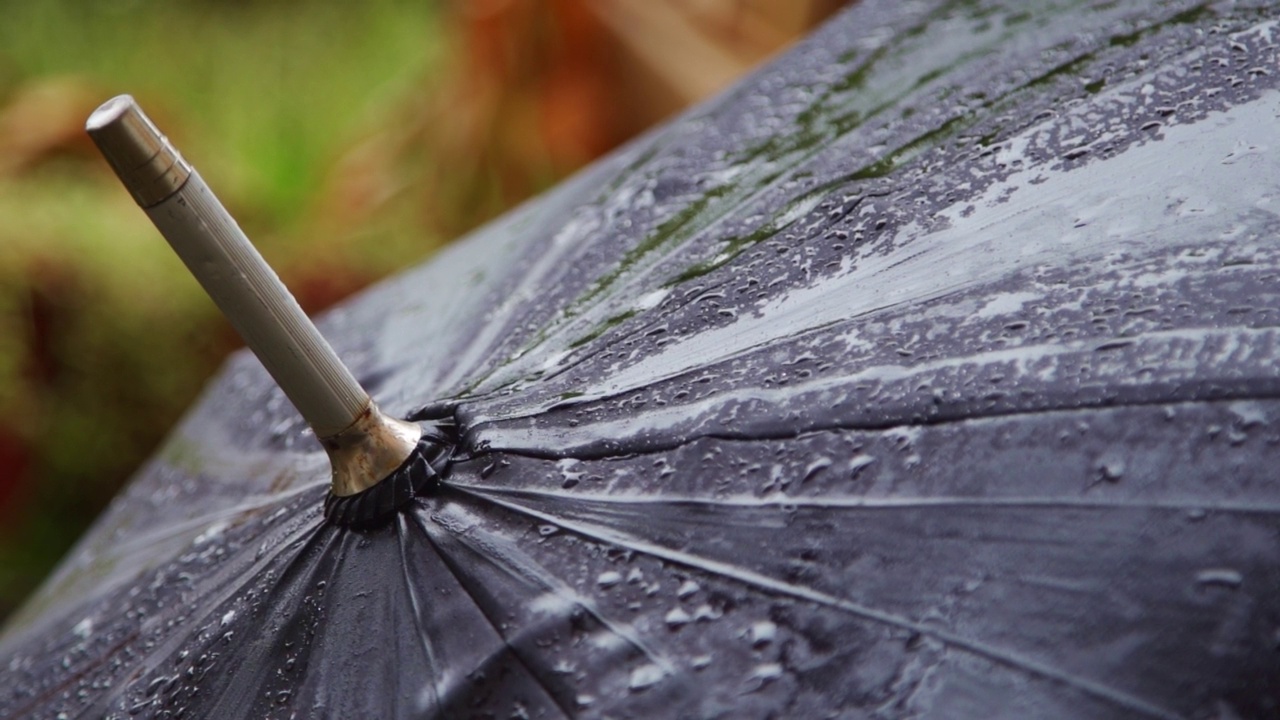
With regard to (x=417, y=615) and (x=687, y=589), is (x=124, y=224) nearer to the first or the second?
(x=417, y=615)

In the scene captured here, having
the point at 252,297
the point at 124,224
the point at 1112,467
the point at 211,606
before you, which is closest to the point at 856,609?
the point at 1112,467

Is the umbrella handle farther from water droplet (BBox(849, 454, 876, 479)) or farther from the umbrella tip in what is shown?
water droplet (BBox(849, 454, 876, 479))

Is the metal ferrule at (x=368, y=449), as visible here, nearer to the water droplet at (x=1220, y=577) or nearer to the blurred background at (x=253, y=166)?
the water droplet at (x=1220, y=577)

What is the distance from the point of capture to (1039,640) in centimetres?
71

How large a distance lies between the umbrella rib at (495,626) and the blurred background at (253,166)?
3415 mm

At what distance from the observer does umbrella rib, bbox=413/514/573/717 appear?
0.80m

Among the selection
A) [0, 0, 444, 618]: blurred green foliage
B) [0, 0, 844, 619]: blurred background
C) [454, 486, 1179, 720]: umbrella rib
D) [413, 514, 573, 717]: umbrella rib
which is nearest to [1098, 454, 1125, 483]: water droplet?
[454, 486, 1179, 720]: umbrella rib

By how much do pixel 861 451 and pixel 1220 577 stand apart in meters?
0.24

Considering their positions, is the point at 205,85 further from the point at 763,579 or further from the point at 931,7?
the point at 763,579

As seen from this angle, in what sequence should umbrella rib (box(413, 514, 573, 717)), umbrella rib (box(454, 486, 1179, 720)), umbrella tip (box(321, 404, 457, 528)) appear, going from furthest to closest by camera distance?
umbrella tip (box(321, 404, 457, 528)) < umbrella rib (box(413, 514, 573, 717)) < umbrella rib (box(454, 486, 1179, 720))

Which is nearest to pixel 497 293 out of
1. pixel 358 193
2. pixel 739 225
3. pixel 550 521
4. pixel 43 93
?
pixel 739 225

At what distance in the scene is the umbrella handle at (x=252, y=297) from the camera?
33.5 inches

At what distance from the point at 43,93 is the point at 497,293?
4.51m

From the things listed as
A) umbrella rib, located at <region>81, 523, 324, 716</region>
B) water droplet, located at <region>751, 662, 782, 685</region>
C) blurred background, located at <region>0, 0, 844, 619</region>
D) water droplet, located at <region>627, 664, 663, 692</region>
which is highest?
blurred background, located at <region>0, 0, 844, 619</region>
